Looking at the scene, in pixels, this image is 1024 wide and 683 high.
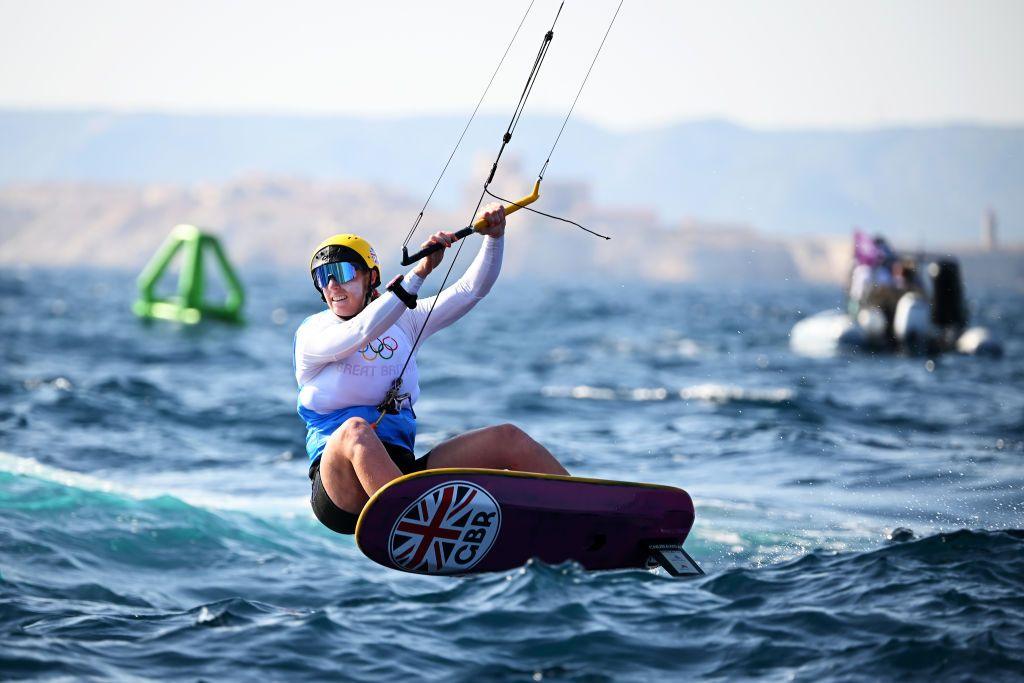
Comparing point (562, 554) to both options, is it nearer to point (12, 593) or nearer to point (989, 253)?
point (12, 593)

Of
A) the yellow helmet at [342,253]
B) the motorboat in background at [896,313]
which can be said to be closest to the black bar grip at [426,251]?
the yellow helmet at [342,253]

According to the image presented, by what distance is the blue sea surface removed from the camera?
623 cm

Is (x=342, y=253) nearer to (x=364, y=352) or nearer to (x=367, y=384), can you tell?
(x=364, y=352)

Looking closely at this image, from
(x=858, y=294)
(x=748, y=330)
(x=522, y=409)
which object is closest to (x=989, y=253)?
(x=748, y=330)

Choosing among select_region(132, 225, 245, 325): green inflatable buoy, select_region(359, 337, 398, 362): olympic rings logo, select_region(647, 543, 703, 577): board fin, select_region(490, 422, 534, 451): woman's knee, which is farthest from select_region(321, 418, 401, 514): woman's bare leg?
select_region(132, 225, 245, 325): green inflatable buoy

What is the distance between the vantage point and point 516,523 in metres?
6.95

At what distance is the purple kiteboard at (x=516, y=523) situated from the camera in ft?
21.6

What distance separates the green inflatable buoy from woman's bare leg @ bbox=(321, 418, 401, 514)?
29044 millimetres

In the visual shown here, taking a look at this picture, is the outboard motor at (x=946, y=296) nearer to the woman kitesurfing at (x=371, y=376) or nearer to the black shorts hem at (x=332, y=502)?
the woman kitesurfing at (x=371, y=376)

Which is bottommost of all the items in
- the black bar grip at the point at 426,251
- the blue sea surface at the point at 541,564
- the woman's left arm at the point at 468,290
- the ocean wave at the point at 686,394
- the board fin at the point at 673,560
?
the blue sea surface at the point at 541,564

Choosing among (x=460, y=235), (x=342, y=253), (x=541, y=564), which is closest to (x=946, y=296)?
(x=541, y=564)

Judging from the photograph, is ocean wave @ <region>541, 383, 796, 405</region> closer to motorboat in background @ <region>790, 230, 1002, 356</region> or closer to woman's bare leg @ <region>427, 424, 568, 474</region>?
motorboat in background @ <region>790, 230, 1002, 356</region>

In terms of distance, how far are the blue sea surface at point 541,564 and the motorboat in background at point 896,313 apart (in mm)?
8966

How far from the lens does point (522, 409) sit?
1856 cm
